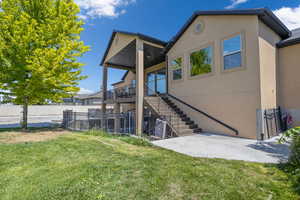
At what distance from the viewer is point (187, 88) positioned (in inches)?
374

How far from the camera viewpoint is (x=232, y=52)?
749 cm

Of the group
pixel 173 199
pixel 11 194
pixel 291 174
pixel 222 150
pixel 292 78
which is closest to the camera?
pixel 173 199

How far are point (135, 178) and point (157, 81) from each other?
451 inches

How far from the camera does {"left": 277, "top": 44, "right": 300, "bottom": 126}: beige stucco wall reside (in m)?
7.42

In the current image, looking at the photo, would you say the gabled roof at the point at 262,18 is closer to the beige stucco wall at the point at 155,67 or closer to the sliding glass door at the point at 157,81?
the beige stucco wall at the point at 155,67

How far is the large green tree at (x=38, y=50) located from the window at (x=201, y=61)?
692 centimetres

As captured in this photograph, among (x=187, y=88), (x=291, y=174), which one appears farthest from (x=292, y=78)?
→ (x=291, y=174)

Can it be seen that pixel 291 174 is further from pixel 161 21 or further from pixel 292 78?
pixel 161 21

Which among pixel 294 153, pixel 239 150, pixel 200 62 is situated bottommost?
pixel 239 150

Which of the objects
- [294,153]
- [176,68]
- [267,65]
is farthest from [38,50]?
[267,65]

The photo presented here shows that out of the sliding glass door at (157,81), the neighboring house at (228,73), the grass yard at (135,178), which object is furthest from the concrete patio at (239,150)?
the sliding glass door at (157,81)

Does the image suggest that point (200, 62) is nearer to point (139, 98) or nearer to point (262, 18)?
point (262, 18)

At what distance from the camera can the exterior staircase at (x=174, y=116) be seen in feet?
25.5

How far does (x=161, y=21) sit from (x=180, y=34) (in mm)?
4734
